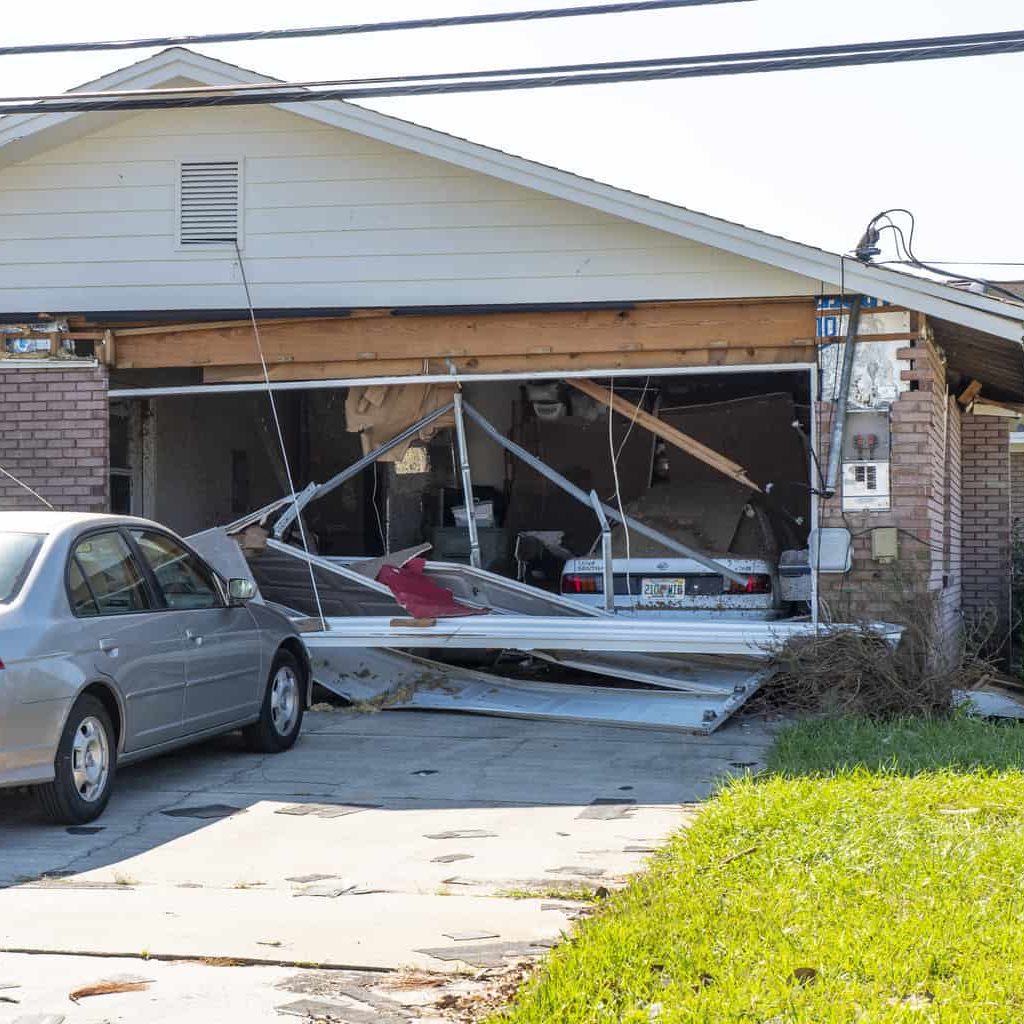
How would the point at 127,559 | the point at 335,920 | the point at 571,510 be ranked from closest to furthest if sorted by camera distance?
the point at 335,920 → the point at 127,559 → the point at 571,510

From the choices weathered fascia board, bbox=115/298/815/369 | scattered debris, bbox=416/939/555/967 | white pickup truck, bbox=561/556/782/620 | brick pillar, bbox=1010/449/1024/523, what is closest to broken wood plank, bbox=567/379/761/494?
weathered fascia board, bbox=115/298/815/369

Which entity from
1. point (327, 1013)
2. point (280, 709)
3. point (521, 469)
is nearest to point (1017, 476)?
point (521, 469)

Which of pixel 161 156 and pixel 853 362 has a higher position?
pixel 161 156

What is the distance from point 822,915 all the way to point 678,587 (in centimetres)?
688

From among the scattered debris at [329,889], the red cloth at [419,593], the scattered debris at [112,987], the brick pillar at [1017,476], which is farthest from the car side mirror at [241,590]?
the brick pillar at [1017,476]

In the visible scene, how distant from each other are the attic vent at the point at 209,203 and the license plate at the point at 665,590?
4.55 m

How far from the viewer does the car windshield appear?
688 centimetres

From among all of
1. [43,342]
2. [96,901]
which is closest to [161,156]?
[43,342]

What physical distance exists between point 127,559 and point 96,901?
2.65 metres

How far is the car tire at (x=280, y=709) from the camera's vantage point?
29.7 feet

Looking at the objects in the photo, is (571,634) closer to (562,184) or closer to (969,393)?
(562,184)

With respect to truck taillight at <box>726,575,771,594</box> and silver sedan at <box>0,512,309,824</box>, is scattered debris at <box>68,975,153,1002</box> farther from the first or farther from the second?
truck taillight at <box>726,575,771,594</box>

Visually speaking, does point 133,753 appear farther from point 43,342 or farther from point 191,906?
point 43,342

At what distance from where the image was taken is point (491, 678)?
451 inches
